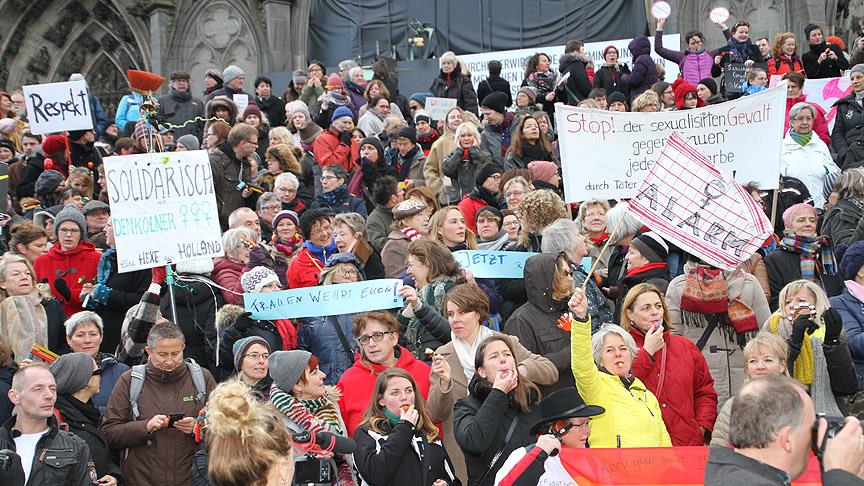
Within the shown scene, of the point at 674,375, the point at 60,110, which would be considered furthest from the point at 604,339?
the point at 60,110

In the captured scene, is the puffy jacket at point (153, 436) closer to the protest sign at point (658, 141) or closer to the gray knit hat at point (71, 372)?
the gray knit hat at point (71, 372)

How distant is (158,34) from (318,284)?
16935 millimetres

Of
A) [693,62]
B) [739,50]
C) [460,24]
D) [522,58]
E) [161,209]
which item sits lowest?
[161,209]

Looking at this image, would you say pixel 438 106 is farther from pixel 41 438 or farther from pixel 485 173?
pixel 41 438

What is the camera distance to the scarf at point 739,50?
652 inches

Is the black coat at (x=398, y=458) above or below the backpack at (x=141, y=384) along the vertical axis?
below

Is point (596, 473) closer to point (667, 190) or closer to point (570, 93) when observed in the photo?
point (667, 190)

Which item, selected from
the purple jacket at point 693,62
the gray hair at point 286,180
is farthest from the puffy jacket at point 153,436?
the purple jacket at point 693,62

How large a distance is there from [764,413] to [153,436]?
13.8 feet

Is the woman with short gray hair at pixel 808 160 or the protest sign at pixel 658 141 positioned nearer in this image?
the protest sign at pixel 658 141

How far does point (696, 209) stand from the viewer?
7266 mm

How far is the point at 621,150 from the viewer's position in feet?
32.4

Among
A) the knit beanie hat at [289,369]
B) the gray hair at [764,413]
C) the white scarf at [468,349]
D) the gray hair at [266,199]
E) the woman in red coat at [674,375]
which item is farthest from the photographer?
the gray hair at [266,199]

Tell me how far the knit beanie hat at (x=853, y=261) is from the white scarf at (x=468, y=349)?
100 inches
